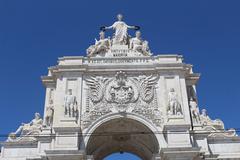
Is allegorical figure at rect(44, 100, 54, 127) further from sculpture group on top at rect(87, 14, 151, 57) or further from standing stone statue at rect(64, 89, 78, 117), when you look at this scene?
sculpture group on top at rect(87, 14, 151, 57)

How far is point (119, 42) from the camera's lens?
92.4 feet

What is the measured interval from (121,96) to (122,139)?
3.89 m

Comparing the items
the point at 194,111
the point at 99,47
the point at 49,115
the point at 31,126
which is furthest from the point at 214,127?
the point at 31,126

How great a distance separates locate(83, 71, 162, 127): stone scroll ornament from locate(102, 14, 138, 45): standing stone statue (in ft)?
12.7

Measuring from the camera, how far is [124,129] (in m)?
25.4

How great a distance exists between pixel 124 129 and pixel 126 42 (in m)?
6.96

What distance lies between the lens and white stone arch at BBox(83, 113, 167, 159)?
75.4 feet

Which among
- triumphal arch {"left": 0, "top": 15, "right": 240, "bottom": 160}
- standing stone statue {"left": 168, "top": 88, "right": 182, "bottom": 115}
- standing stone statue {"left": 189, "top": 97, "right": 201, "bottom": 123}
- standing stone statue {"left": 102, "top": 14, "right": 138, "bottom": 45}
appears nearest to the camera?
triumphal arch {"left": 0, "top": 15, "right": 240, "bottom": 160}

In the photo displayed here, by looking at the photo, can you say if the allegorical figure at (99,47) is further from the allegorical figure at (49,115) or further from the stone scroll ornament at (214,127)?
the stone scroll ornament at (214,127)

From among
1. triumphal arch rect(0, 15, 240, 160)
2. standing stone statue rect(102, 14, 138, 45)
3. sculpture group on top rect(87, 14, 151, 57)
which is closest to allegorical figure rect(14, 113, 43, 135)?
triumphal arch rect(0, 15, 240, 160)

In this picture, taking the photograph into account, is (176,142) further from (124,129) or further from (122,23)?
(122,23)

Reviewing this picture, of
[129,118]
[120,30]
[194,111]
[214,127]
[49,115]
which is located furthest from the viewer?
[120,30]

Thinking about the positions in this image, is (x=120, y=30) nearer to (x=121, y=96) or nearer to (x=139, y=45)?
(x=139, y=45)

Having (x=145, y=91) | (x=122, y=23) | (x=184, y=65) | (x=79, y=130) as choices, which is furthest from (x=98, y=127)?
(x=122, y=23)
